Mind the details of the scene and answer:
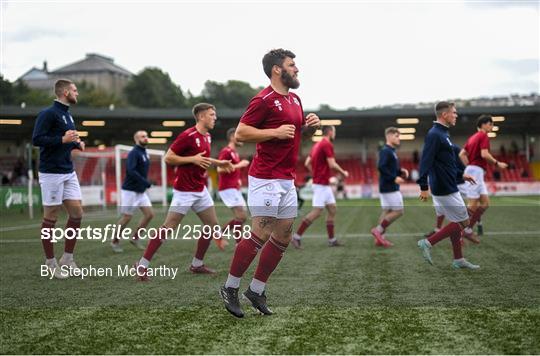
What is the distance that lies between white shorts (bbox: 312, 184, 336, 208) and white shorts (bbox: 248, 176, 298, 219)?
21.0 ft

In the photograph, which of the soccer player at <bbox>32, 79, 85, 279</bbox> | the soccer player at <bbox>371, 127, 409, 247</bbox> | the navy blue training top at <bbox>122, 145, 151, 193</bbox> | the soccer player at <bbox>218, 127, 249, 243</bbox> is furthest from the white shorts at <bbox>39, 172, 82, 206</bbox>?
the soccer player at <bbox>371, 127, 409, 247</bbox>

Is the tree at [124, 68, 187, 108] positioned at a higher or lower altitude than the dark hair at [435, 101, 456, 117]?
higher

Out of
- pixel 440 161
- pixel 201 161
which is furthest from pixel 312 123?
pixel 440 161

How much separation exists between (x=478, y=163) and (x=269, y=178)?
758 cm

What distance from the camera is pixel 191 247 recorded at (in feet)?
38.5

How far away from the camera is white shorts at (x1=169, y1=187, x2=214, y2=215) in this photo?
25.9 ft

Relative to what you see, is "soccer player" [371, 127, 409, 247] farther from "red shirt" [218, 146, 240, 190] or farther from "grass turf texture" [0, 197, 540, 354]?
"red shirt" [218, 146, 240, 190]

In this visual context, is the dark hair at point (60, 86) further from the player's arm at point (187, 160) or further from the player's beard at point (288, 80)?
the player's beard at point (288, 80)

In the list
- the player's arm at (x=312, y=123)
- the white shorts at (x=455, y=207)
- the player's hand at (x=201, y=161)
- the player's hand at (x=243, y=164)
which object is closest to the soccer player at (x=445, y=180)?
the white shorts at (x=455, y=207)

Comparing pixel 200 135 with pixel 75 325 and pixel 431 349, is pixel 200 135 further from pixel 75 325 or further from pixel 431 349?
pixel 431 349

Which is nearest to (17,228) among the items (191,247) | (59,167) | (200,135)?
(191,247)

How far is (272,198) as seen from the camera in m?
5.27

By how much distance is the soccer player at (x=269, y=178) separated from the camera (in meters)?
5.27

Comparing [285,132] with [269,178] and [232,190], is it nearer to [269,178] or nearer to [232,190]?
[269,178]
